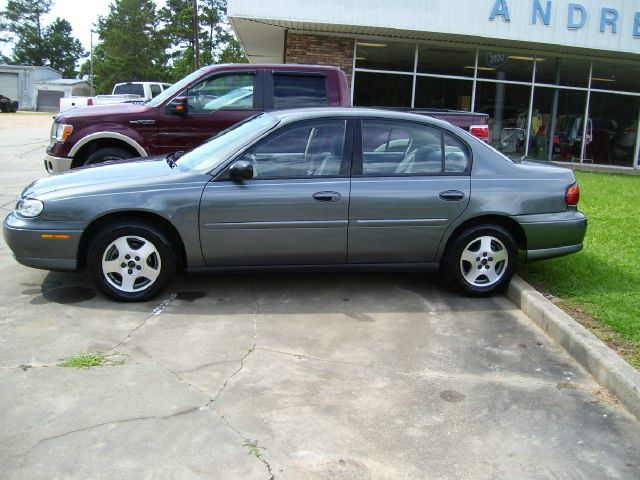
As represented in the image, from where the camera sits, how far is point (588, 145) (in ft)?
60.0

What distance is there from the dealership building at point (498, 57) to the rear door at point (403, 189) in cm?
934

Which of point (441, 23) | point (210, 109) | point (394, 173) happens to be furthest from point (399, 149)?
point (441, 23)

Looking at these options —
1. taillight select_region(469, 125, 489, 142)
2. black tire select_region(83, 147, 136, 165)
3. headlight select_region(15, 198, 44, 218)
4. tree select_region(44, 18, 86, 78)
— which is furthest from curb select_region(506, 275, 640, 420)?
tree select_region(44, 18, 86, 78)

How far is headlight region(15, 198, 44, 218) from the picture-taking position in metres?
4.86

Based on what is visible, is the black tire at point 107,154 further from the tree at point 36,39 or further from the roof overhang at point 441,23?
the tree at point 36,39

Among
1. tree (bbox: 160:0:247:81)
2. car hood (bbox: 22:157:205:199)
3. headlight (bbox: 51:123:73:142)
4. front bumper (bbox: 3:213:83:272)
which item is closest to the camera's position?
front bumper (bbox: 3:213:83:272)

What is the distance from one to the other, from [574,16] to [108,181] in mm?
13635

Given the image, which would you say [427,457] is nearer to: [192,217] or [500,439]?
[500,439]

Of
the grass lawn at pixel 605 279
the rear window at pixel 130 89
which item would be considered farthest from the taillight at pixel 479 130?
the rear window at pixel 130 89

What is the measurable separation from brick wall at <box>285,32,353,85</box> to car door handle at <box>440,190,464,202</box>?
428 inches

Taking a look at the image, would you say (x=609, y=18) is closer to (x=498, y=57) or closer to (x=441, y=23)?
(x=498, y=57)

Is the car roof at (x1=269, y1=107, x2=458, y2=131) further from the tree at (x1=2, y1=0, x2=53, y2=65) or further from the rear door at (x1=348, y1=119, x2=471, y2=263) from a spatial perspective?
the tree at (x1=2, y1=0, x2=53, y2=65)

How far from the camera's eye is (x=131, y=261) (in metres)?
4.97

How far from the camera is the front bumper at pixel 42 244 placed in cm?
482
